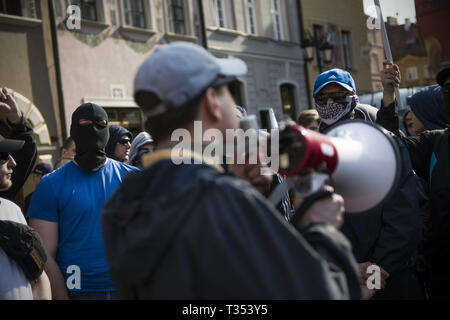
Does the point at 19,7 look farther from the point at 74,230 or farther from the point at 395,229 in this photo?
the point at 395,229

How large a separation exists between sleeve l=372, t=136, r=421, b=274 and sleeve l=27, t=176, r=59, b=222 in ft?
5.94

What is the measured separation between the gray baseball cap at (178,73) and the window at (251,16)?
58.0 ft

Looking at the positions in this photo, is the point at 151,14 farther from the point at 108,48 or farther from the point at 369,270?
the point at 369,270

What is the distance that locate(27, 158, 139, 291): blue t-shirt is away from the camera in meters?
3.11

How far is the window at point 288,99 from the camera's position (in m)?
20.3

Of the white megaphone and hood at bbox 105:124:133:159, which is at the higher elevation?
hood at bbox 105:124:133:159

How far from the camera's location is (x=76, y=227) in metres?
3.15

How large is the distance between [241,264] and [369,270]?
171cm

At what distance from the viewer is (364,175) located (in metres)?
1.70

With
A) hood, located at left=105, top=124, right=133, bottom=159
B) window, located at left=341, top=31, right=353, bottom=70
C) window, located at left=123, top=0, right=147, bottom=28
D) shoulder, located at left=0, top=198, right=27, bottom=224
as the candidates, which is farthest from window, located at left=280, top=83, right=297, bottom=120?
shoulder, located at left=0, top=198, right=27, bottom=224

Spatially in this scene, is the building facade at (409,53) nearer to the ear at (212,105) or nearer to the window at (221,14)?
the window at (221,14)

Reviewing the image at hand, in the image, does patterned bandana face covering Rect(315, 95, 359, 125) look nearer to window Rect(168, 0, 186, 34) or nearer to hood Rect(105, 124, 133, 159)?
hood Rect(105, 124, 133, 159)
